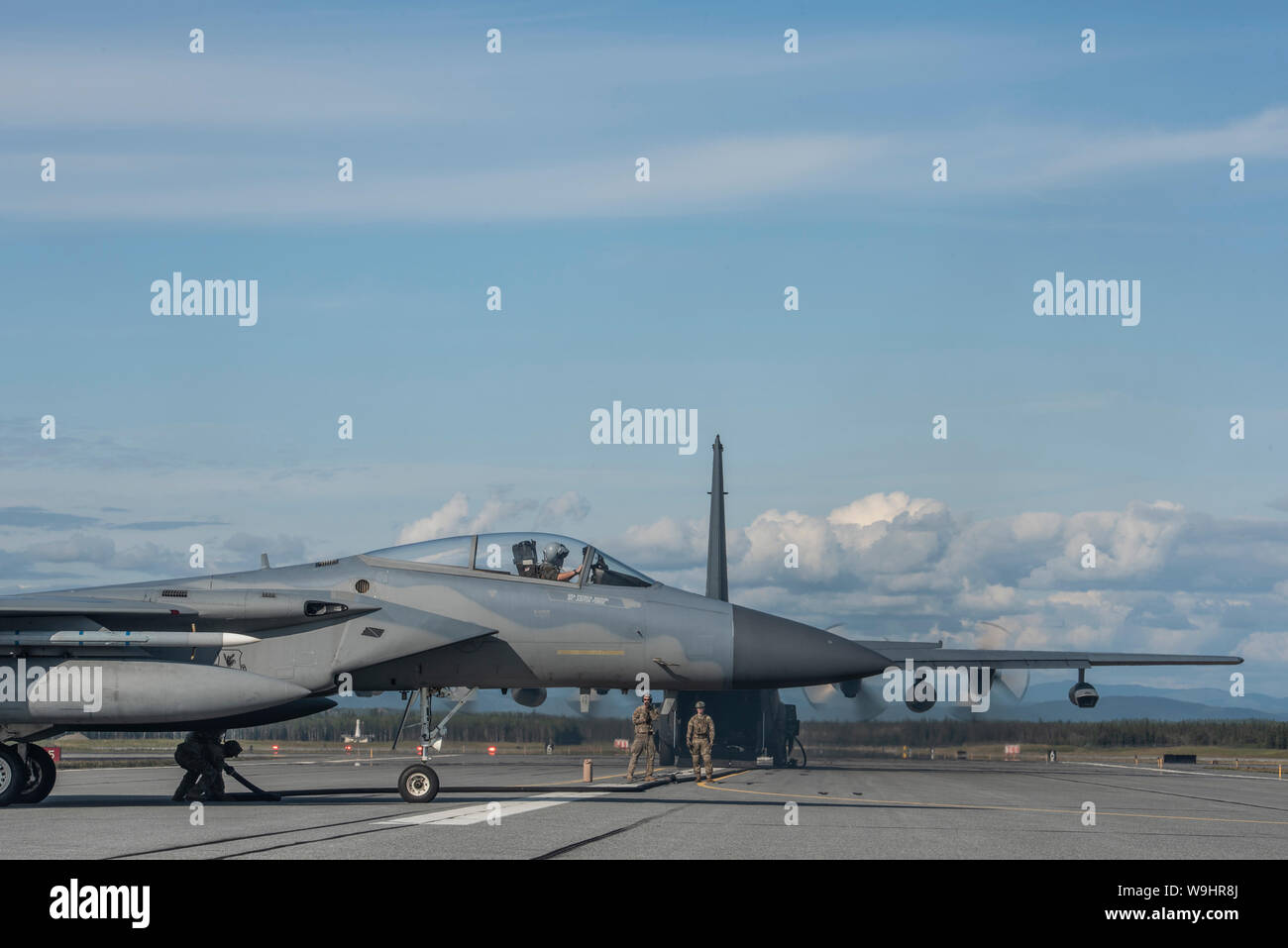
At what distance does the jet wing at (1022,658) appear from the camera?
113 feet

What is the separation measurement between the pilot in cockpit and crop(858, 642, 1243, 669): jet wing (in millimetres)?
19489

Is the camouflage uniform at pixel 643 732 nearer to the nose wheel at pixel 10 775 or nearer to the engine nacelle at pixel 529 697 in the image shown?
the engine nacelle at pixel 529 697

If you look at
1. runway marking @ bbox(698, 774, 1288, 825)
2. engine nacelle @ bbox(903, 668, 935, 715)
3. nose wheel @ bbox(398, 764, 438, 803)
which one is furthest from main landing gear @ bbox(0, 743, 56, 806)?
engine nacelle @ bbox(903, 668, 935, 715)

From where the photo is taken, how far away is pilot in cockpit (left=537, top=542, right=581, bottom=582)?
16.4 meters

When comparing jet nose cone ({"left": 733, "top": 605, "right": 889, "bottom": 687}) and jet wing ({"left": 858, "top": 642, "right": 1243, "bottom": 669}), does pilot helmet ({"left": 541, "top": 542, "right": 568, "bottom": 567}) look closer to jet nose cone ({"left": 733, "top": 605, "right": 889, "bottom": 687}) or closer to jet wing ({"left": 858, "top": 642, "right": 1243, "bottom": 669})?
jet nose cone ({"left": 733, "top": 605, "right": 889, "bottom": 687})

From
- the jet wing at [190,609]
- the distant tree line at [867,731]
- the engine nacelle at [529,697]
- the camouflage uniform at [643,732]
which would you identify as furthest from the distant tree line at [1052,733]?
the jet wing at [190,609]

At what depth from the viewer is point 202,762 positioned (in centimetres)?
1734

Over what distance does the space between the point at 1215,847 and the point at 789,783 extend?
14331 mm

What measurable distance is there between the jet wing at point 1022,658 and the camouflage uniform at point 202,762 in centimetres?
2063

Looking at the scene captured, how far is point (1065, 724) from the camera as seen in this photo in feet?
200

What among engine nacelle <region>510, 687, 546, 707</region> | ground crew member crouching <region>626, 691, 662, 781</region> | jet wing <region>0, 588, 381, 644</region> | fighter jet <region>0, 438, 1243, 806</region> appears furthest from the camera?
ground crew member crouching <region>626, 691, 662, 781</region>
